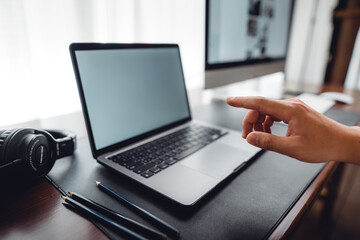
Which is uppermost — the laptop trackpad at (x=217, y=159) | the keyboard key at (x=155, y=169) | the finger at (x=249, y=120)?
the finger at (x=249, y=120)

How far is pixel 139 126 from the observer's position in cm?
57

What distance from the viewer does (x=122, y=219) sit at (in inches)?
13.1

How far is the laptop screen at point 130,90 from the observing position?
0.48 m

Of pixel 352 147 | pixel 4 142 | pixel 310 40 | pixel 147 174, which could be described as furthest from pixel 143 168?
pixel 310 40

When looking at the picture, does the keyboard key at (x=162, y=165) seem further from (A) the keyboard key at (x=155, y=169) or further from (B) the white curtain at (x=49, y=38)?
(B) the white curtain at (x=49, y=38)

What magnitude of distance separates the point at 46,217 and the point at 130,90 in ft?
1.01

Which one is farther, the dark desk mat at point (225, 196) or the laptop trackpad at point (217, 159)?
the laptop trackpad at point (217, 159)

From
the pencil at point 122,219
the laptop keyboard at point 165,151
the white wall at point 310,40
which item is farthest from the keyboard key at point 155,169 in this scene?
the white wall at point 310,40

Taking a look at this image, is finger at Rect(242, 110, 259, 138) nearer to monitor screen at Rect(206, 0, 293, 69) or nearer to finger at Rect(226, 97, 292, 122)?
finger at Rect(226, 97, 292, 122)

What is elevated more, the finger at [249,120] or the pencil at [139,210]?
the finger at [249,120]

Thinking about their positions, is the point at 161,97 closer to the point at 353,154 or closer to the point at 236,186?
the point at 236,186

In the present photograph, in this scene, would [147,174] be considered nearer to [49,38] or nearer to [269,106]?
[269,106]

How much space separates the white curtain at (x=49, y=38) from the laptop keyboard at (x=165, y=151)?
34 centimetres

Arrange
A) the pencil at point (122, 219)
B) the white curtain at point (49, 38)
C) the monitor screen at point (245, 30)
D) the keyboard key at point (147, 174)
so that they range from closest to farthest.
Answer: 1. the pencil at point (122, 219)
2. the keyboard key at point (147, 174)
3. the white curtain at point (49, 38)
4. the monitor screen at point (245, 30)
